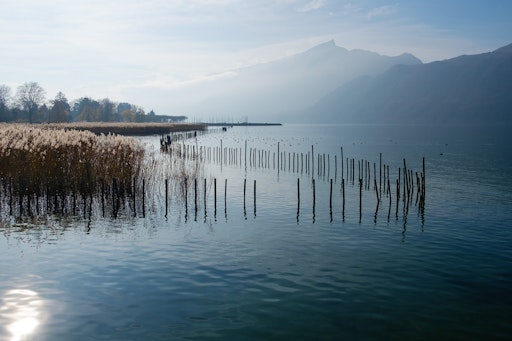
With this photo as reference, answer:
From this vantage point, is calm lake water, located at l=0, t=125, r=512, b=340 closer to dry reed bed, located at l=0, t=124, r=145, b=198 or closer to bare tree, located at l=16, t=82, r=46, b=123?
dry reed bed, located at l=0, t=124, r=145, b=198

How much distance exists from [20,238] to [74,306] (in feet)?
32.5

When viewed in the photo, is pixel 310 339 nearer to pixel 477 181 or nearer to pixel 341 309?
pixel 341 309

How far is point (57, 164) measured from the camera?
30797mm

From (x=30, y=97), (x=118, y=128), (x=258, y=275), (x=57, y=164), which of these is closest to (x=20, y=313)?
(x=258, y=275)

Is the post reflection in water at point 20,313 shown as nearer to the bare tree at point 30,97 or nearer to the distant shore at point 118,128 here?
the distant shore at point 118,128

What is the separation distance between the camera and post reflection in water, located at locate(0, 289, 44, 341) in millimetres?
13909

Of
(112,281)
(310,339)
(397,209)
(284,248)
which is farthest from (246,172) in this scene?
(310,339)

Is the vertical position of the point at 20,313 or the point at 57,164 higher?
the point at 57,164

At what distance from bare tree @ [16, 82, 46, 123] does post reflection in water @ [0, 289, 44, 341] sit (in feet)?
588

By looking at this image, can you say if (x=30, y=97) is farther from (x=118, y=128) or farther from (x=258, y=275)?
(x=258, y=275)

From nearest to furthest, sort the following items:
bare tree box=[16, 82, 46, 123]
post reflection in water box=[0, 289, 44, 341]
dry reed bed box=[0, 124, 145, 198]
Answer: post reflection in water box=[0, 289, 44, 341] < dry reed bed box=[0, 124, 145, 198] < bare tree box=[16, 82, 46, 123]

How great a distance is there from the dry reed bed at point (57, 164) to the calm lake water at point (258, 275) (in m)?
3.11

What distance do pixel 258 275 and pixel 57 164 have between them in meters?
18.4

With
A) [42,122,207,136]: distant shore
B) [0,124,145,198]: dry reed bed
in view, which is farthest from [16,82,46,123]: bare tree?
[0,124,145,198]: dry reed bed
